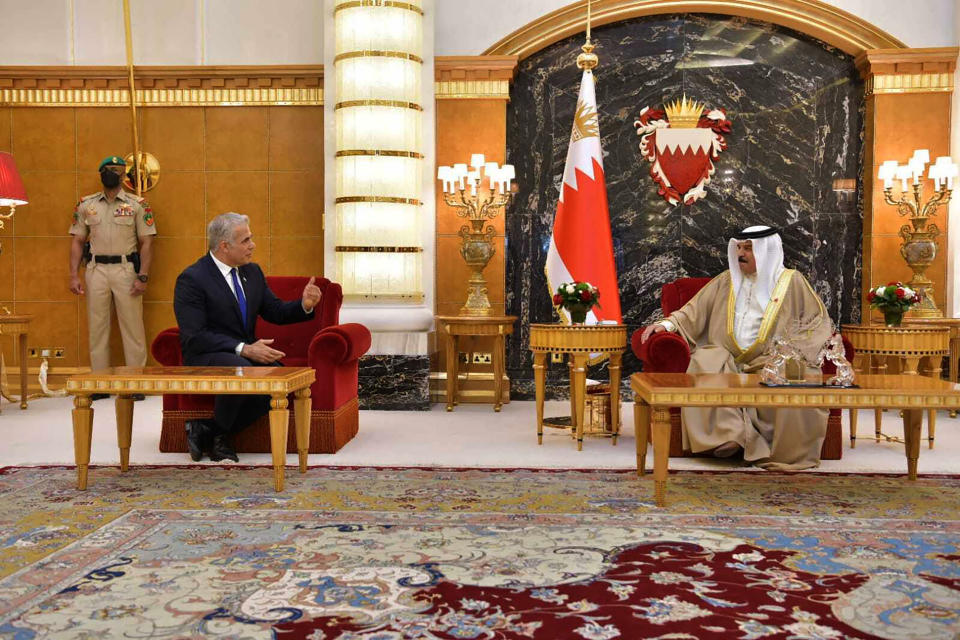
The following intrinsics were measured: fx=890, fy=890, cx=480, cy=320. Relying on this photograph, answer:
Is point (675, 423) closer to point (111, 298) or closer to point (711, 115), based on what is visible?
point (711, 115)

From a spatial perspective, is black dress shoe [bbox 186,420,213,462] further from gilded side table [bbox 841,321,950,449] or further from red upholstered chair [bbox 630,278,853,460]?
gilded side table [bbox 841,321,950,449]

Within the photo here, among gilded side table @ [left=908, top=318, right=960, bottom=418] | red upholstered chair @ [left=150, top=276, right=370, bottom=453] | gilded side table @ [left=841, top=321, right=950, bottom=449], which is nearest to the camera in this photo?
red upholstered chair @ [left=150, top=276, right=370, bottom=453]

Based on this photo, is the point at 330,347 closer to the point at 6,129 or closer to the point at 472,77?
the point at 472,77

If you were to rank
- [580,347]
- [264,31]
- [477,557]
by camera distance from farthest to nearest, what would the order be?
[264,31], [580,347], [477,557]

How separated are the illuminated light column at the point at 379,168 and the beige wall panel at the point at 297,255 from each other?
89 cm

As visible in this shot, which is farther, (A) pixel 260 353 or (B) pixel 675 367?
(B) pixel 675 367

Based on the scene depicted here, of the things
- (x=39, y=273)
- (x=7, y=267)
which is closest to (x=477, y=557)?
(x=39, y=273)

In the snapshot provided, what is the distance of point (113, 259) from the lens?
26.2ft

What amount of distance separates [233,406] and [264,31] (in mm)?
4556

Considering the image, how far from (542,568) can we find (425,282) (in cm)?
→ 495

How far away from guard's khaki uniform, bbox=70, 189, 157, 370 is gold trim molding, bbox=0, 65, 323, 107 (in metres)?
1.03

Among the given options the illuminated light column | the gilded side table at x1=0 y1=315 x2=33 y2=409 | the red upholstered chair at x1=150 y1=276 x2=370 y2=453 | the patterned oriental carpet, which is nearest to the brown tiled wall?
the illuminated light column

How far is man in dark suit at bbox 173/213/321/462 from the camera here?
5039 mm

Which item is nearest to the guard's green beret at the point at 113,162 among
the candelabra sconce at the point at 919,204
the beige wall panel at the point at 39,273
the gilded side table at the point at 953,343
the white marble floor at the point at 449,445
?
the beige wall panel at the point at 39,273
